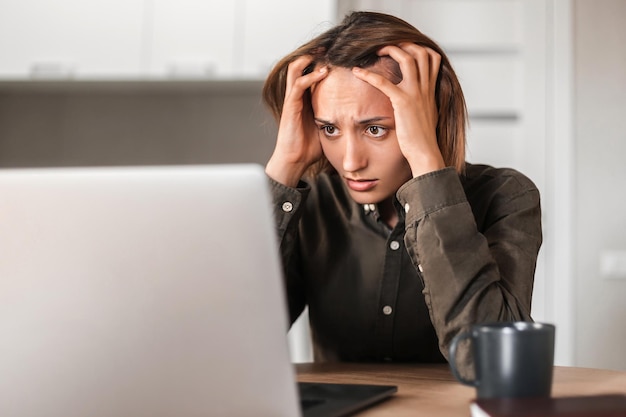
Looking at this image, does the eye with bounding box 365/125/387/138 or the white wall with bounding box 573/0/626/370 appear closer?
the eye with bounding box 365/125/387/138

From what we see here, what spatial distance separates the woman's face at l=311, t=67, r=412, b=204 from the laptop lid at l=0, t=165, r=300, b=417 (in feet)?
2.43

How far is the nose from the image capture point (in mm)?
1331

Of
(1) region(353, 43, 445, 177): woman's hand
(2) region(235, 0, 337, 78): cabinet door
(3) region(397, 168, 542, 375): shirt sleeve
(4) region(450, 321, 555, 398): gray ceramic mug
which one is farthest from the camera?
(2) region(235, 0, 337, 78): cabinet door

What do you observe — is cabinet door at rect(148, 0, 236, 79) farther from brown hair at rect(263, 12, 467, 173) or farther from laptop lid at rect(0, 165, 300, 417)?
laptop lid at rect(0, 165, 300, 417)

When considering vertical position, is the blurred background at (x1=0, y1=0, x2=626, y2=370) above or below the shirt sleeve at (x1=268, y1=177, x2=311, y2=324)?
above

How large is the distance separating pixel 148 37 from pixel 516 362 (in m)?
2.23

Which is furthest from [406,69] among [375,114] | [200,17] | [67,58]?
[67,58]

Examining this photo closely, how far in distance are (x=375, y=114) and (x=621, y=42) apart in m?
1.95

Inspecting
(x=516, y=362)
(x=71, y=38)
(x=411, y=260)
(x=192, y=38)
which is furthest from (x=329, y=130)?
(x=71, y=38)

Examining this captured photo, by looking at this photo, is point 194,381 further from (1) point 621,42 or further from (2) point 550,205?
(1) point 621,42

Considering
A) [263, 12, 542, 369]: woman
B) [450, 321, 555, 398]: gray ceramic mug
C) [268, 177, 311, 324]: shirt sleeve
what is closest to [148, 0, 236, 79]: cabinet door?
[263, 12, 542, 369]: woman

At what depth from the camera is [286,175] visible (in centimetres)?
142

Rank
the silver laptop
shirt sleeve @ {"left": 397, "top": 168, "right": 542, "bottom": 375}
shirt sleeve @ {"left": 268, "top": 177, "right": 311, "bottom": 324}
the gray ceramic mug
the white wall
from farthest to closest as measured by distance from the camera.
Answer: the white wall < shirt sleeve @ {"left": 268, "top": 177, "right": 311, "bottom": 324} < shirt sleeve @ {"left": 397, "top": 168, "right": 542, "bottom": 375} < the gray ceramic mug < the silver laptop

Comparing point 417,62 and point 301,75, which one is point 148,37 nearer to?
point 301,75
